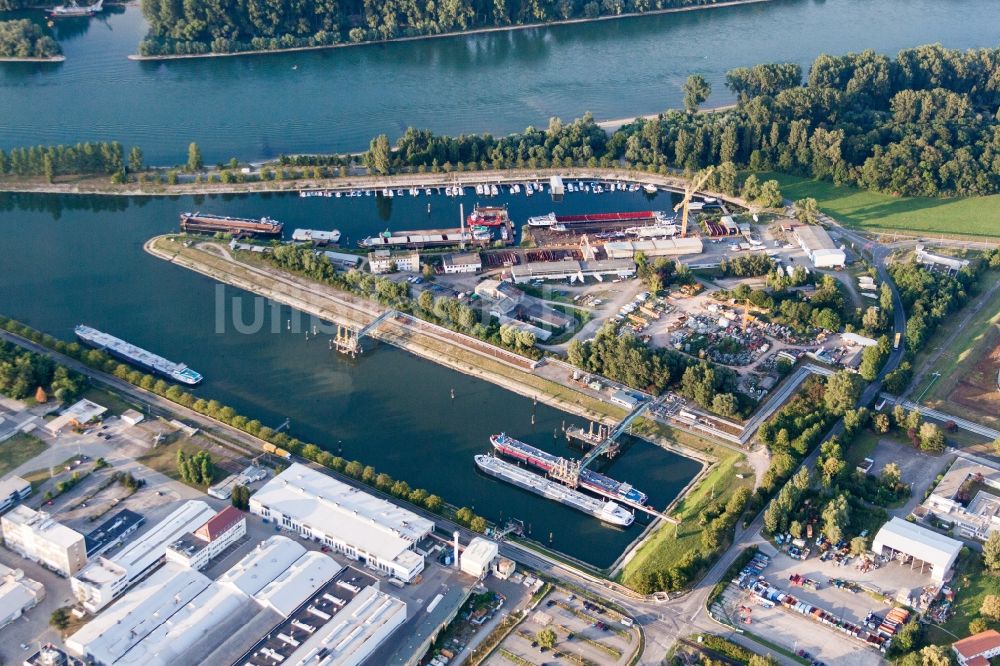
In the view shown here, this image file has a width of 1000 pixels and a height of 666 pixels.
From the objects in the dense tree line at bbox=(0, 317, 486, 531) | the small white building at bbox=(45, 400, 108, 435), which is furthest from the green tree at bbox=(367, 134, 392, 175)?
the small white building at bbox=(45, 400, 108, 435)

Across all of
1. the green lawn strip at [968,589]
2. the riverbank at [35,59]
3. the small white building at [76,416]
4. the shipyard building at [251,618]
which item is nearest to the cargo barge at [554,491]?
the shipyard building at [251,618]

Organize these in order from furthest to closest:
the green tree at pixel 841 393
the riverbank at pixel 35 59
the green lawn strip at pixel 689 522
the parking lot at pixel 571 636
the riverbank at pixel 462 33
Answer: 1. the riverbank at pixel 462 33
2. the riverbank at pixel 35 59
3. the green tree at pixel 841 393
4. the green lawn strip at pixel 689 522
5. the parking lot at pixel 571 636

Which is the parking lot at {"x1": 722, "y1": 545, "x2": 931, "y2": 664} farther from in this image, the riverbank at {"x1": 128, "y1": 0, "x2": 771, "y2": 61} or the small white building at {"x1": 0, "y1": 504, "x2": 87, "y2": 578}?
the riverbank at {"x1": 128, "y1": 0, "x2": 771, "y2": 61}

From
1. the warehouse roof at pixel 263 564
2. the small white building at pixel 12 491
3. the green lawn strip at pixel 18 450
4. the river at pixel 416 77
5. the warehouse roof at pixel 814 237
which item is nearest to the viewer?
the warehouse roof at pixel 263 564

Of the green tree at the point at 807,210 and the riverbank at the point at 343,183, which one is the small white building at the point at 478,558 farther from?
the riverbank at the point at 343,183

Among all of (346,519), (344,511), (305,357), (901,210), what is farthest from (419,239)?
(901,210)

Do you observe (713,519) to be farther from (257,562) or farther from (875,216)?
(875,216)
